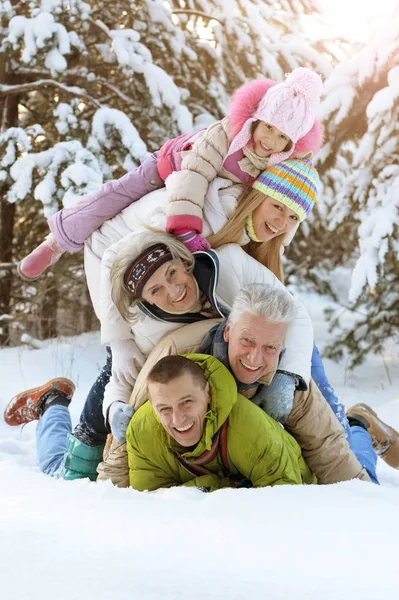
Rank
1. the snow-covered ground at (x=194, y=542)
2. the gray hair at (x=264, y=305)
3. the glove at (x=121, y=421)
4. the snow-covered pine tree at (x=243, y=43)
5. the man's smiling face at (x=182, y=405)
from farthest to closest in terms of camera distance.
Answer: the snow-covered pine tree at (x=243, y=43), the glove at (x=121, y=421), the gray hair at (x=264, y=305), the man's smiling face at (x=182, y=405), the snow-covered ground at (x=194, y=542)

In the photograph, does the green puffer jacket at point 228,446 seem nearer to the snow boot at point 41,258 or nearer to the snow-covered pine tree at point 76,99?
the snow boot at point 41,258

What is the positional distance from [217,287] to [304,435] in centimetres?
69

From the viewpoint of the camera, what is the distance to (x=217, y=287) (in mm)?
2643

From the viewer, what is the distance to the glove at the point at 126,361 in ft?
8.67

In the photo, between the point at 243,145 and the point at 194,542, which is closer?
the point at 194,542

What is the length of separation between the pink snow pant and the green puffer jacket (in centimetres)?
112

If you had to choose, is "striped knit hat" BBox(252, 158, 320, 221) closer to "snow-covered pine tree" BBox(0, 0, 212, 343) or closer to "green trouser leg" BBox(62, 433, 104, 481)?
"green trouser leg" BBox(62, 433, 104, 481)

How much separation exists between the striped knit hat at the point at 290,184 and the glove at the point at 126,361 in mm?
879

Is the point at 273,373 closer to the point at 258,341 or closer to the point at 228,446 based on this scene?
the point at 258,341

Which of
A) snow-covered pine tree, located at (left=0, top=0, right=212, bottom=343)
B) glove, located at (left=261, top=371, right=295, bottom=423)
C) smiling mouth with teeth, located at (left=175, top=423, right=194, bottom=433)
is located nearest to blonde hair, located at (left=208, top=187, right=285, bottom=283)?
glove, located at (left=261, top=371, right=295, bottom=423)

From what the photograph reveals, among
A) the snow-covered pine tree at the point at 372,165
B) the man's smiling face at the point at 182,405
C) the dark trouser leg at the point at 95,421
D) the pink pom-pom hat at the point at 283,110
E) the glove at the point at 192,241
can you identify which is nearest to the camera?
the man's smiling face at the point at 182,405

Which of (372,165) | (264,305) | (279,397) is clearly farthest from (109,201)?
(372,165)

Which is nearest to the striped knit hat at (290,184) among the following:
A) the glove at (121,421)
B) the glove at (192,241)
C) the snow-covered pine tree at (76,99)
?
the glove at (192,241)

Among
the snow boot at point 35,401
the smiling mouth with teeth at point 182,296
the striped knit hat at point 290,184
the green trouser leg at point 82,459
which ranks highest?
the striped knit hat at point 290,184
